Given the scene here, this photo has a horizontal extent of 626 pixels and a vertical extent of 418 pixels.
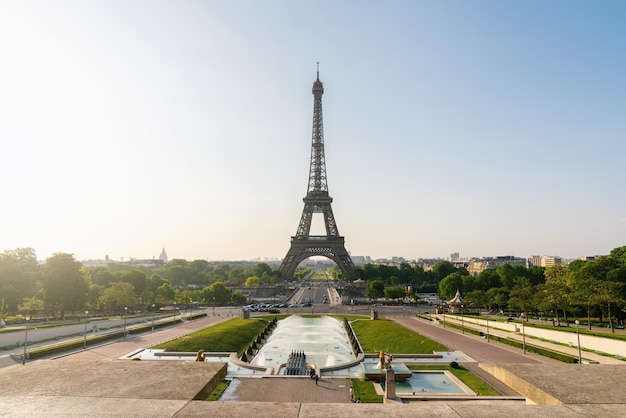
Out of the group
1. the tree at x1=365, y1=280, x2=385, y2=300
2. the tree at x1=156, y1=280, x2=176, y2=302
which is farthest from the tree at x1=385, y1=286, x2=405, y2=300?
the tree at x1=156, y1=280, x2=176, y2=302

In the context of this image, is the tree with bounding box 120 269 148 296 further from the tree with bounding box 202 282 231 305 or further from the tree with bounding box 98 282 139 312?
the tree with bounding box 98 282 139 312

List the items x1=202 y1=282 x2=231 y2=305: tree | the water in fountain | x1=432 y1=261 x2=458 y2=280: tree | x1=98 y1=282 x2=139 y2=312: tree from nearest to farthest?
the water in fountain → x1=98 y1=282 x2=139 y2=312: tree → x1=202 y1=282 x2=231 y2=305: tree → x1=432 y1=261 x2=458 y2=280: tree

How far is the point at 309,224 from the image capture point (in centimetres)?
12250

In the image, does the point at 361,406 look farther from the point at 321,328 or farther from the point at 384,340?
the point at 321,328

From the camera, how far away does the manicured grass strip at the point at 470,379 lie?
27.1 metres

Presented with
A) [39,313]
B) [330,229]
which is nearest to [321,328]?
[39,313]

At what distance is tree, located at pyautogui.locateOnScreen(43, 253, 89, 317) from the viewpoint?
59375 mm

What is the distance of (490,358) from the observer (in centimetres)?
3731

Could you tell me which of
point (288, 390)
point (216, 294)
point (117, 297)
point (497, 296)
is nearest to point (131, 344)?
point (117, 297)

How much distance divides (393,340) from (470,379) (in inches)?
645

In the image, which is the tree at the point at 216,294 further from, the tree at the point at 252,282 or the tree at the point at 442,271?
the tree at the point at 442,271

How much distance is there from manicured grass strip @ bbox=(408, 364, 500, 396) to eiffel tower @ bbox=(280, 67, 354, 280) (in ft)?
279

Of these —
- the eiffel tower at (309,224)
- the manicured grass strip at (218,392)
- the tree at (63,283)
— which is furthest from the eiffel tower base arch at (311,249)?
the manicured grass strip at (218,392)

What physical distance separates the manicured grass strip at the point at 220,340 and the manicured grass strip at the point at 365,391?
54.5 ft
